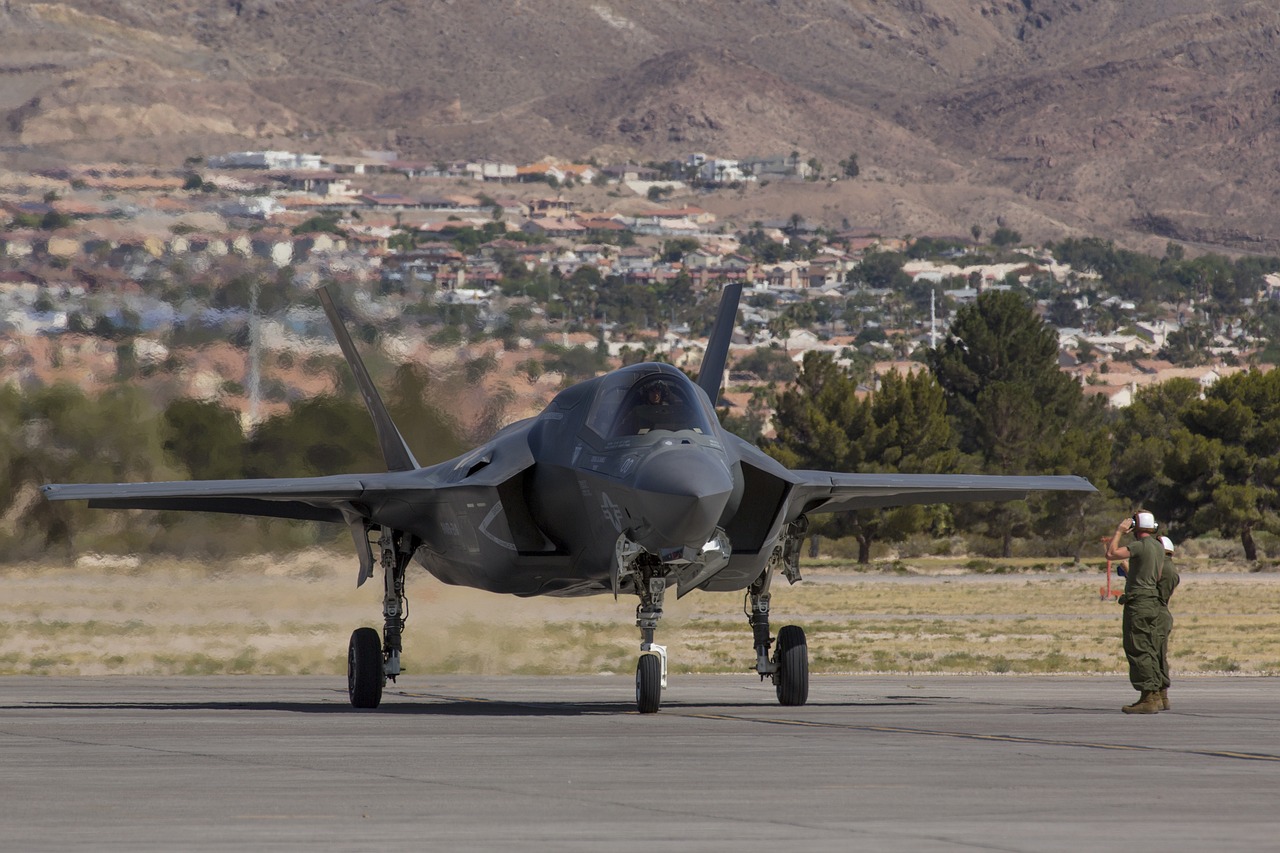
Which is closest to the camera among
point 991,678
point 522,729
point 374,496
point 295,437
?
point 522,729

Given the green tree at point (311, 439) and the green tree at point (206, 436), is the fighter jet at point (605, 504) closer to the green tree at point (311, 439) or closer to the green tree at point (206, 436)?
the green tree at point (311, 439)

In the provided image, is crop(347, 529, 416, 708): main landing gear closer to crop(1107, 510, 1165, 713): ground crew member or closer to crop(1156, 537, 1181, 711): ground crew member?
crop(1107, 510, 1165, 713): ground crew member

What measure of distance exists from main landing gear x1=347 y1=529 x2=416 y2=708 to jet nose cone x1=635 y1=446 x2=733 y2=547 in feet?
13.2

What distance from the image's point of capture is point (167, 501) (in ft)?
64.7

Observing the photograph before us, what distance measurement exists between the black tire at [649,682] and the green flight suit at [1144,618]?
4.09m

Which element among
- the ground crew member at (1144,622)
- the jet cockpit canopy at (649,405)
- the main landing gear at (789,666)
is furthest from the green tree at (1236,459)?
the jet cockpit canopy at (649,405)

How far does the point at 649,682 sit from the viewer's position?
16.7 m

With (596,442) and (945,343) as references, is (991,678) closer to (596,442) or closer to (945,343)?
(596,442)

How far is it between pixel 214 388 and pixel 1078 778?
73.8ft

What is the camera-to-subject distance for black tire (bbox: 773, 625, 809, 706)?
1867 cm

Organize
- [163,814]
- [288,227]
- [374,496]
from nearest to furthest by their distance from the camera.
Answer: [163,814]
[374,496]
[288,227]

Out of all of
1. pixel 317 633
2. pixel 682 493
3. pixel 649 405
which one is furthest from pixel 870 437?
pixel 682 493

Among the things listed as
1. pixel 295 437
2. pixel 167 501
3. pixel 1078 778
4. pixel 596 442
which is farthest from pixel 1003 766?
pixel 295 437

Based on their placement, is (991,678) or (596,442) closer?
(596,442)
